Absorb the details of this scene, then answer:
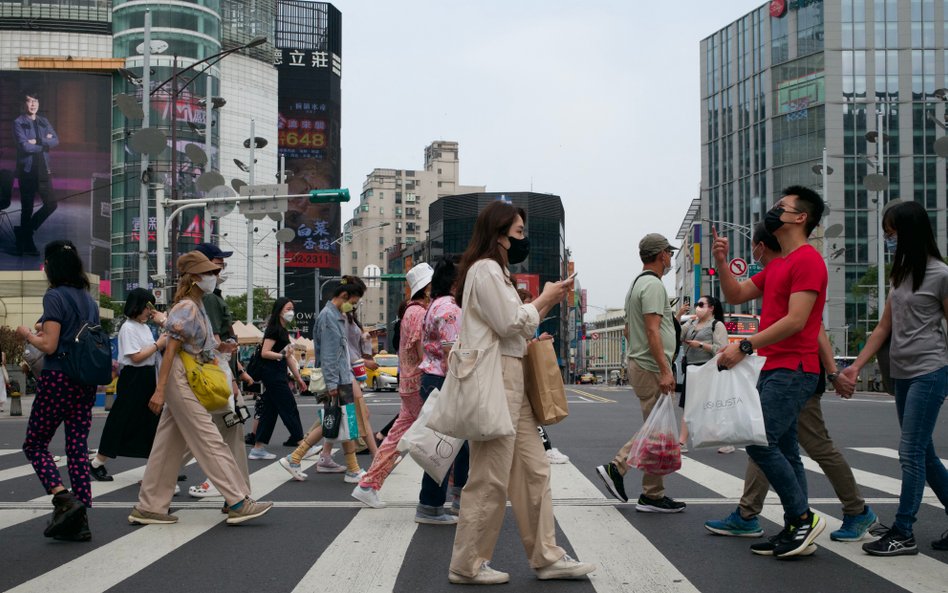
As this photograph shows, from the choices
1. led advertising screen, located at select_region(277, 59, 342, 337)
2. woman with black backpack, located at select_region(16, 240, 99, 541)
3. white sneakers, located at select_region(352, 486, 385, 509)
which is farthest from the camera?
led advertising screen, located at select_region(277, 59, 342, 337)

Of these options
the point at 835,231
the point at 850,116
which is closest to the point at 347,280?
the point at 835,231

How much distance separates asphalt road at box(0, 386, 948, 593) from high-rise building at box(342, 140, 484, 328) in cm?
15851

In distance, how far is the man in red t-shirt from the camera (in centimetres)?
549

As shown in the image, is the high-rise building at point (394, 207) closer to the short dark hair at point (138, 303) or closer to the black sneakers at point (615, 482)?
the short dark hair at point (138, 303)

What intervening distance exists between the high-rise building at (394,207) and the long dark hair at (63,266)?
159795mm

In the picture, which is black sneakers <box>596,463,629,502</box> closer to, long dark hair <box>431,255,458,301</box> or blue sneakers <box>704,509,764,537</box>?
blue sneakers <box>704,509,764,537</box>

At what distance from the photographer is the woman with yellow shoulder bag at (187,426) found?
6.67m

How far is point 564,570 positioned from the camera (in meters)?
5.00

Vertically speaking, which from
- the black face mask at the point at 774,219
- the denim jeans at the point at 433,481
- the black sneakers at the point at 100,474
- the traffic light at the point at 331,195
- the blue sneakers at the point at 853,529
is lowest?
the black sneakers at the point at 100,474

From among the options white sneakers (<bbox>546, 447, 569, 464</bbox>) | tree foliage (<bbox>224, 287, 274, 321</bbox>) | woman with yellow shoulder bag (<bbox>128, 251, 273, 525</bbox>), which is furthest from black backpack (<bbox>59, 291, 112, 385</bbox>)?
tree foliage (<bbox>224, 287, 274, 321</bbox>)

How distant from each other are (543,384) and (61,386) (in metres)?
3.25

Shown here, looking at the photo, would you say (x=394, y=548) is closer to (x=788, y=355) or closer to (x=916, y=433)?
(x=788, y=355)

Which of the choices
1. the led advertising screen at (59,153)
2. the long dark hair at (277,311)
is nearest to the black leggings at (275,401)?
the long dark hair at (277,311)

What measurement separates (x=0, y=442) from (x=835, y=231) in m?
25.5
